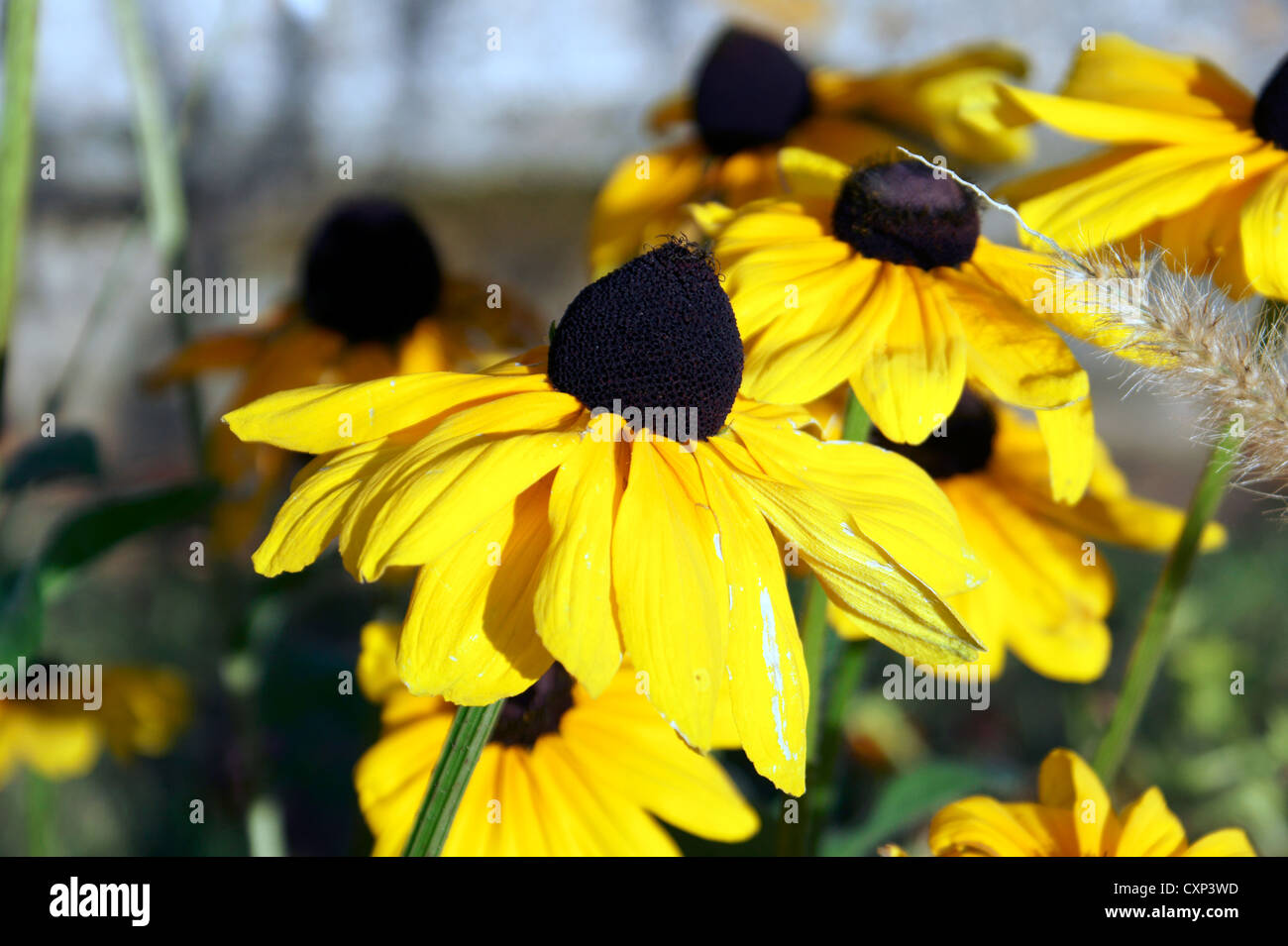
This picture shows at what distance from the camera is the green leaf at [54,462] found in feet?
3.49

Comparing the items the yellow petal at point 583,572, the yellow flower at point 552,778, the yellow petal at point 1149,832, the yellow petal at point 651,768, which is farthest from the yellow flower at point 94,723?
the yellow petal at point 1149,832

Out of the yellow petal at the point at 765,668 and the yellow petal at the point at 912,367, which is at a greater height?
the yellow petal at the point at 912,367

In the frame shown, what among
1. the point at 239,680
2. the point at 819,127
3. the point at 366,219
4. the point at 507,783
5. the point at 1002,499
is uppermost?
the point at 819,127

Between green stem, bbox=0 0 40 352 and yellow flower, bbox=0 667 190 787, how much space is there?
68 centimetres

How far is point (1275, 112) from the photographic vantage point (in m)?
0.93

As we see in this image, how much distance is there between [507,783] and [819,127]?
0.95 meters

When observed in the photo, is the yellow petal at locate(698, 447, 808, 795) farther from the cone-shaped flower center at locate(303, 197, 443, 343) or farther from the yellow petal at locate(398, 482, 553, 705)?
the cone-shaped flower center at locate(303, 197, 443, 343)

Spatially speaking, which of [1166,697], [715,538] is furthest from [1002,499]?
[1166,697]

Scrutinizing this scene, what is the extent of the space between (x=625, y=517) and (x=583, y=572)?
0.16ft

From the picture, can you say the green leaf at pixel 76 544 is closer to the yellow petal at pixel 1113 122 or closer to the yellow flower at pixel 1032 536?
the yellow flower at pixel 1032 536

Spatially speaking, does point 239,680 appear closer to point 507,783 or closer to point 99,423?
point 507,783

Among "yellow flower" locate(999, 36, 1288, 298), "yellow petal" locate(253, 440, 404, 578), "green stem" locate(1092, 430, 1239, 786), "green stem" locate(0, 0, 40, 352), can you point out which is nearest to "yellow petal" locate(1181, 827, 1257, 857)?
"green stem" locate(1092, 430, 1239, 786)

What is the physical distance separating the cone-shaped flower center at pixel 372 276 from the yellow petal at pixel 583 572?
2.64ft
